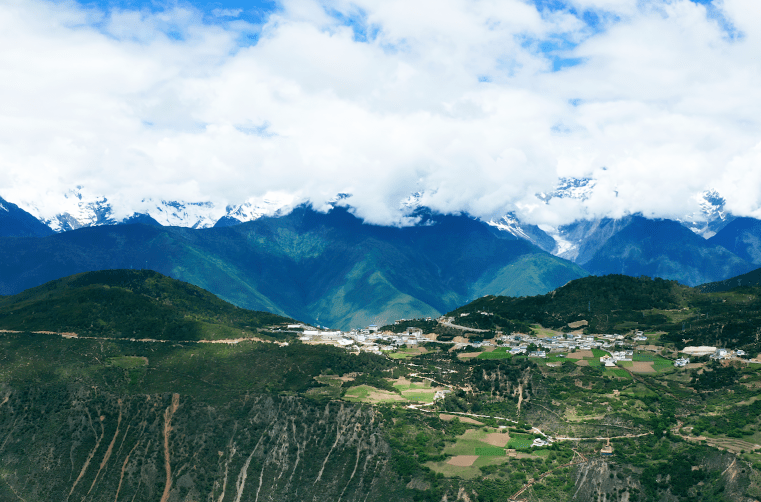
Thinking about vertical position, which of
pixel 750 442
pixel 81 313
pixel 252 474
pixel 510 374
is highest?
pixel 81 313

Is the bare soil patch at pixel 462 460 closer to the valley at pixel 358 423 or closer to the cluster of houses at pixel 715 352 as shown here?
the valley at pixel 358 423

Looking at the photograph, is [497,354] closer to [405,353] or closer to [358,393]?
[405,353]

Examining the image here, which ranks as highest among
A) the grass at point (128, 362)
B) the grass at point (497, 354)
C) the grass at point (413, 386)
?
the grass at point (497, 354)

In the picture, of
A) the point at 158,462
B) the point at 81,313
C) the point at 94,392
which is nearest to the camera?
the point at 158,462

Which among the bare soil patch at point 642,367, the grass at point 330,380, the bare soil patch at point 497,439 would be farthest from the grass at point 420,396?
the bare soil patch at point 642,367

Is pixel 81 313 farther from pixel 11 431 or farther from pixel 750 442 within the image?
pixel 750 442

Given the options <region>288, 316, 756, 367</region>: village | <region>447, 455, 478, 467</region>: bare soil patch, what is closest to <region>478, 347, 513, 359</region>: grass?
<region>288, 316, 756, 367</region>: village

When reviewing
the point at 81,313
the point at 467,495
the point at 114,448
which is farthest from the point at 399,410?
the point at 81,313

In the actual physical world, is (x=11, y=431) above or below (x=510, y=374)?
below
